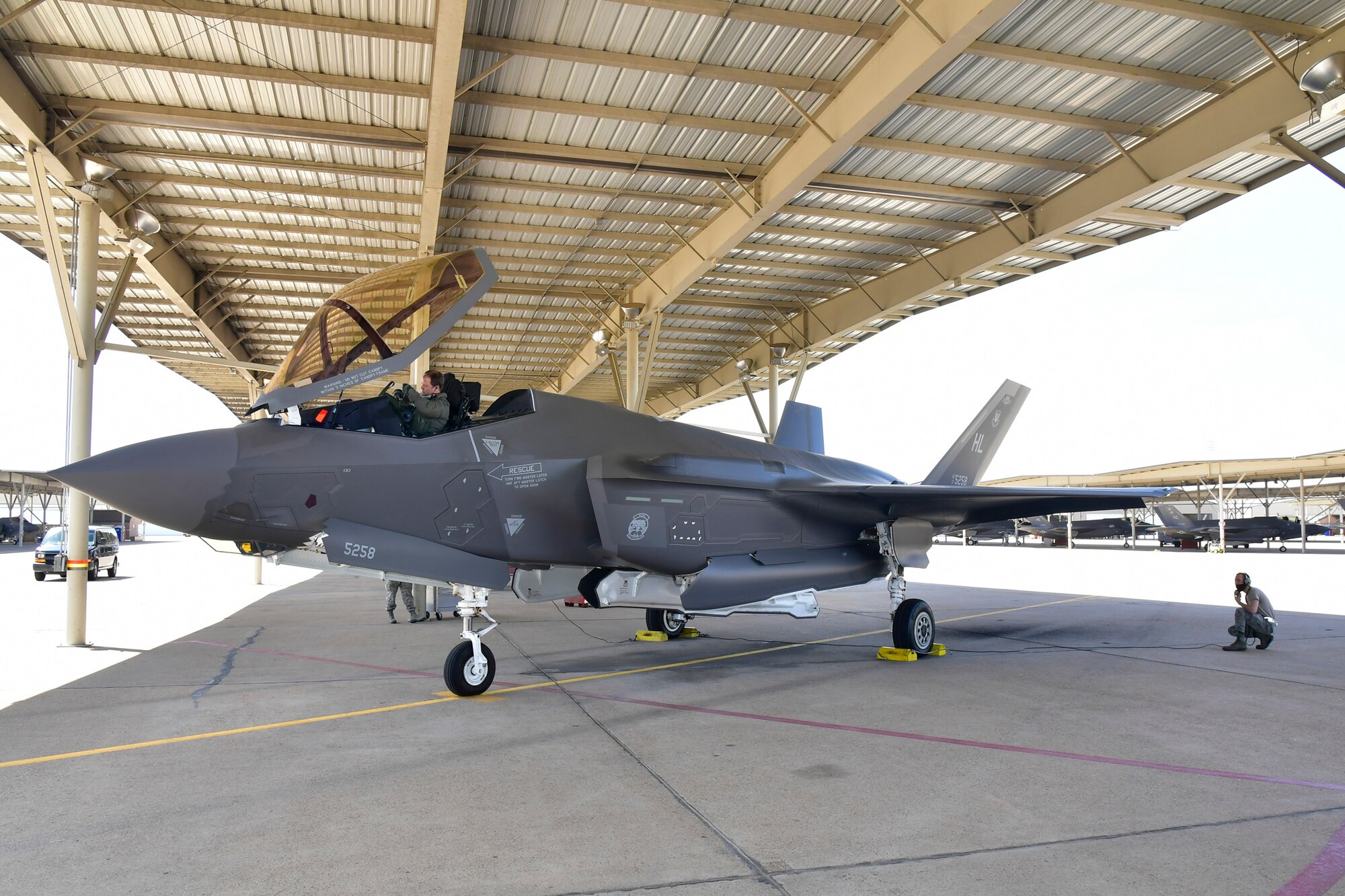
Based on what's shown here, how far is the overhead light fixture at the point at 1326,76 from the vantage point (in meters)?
8.38

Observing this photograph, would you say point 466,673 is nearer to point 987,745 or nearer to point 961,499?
point 987,745

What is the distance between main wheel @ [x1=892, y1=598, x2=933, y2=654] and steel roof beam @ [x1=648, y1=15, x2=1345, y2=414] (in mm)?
7864

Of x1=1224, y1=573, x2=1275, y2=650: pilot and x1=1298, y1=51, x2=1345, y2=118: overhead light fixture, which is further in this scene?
x1=1224, y1=573, x2=1275, y2=650: pilot

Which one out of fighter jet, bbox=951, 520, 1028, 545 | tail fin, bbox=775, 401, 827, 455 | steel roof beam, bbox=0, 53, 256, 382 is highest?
steel roof beam, bbox=0, 53, 256, 382

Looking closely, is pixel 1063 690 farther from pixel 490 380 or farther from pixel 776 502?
pixel 490 380

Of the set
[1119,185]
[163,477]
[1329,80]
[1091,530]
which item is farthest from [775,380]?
[1091,530]

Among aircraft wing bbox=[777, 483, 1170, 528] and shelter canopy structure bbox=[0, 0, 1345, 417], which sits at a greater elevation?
shelter canopy structure bbox=[0, 0, 1345, 417]

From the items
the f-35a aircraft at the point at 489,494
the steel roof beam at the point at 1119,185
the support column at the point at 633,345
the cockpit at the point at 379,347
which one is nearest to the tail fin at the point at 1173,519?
the steel roof beam at the point at 1119,185

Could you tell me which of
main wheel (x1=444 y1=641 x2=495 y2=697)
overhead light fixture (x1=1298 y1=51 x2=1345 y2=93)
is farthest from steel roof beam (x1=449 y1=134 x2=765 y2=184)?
main wheel (x1=444 y1=641 x2=495 y2=697)

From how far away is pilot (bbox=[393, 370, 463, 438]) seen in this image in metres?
6.82

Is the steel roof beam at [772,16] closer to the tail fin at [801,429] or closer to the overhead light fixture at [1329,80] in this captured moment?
the overhead light fixture at [1329,80]

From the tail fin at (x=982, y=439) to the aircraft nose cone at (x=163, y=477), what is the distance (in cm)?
999

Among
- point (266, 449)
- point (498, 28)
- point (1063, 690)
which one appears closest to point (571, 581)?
point (266, 449)

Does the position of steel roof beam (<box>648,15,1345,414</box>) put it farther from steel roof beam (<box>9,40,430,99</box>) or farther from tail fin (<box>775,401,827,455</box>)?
steel roof beam (<box>9,40,430,99</box>)
